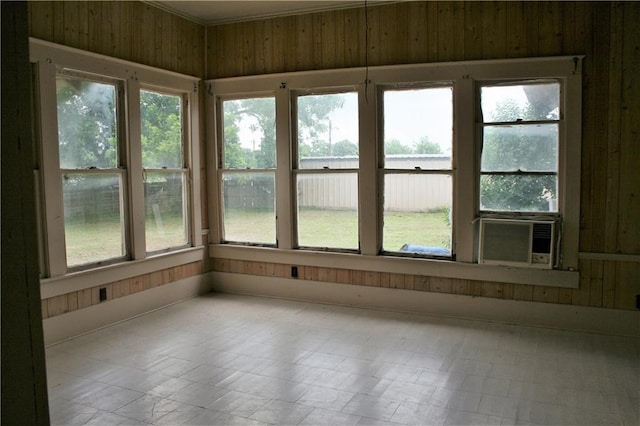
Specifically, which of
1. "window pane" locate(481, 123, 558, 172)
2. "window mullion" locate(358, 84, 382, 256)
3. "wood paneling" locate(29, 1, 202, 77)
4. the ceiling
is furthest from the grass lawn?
the ceiling

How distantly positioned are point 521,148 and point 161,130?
3507 millimetres

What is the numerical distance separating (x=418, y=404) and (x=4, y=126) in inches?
110

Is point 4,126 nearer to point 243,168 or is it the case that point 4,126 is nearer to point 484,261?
point 484,261

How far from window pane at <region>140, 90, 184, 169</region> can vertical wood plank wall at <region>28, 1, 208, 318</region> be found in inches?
13.0

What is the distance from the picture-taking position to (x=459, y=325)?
462cm

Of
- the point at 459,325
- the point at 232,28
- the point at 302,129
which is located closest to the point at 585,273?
the point at 459,325

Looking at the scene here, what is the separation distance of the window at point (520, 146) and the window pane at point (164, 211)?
10.2ft

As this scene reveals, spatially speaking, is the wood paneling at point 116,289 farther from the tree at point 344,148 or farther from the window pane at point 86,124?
the tree at point 344,148

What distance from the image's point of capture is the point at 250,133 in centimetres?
573

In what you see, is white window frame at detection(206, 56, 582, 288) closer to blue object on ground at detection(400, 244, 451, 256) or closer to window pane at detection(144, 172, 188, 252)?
blue object on ground at detection(400, 244, 451, 256)

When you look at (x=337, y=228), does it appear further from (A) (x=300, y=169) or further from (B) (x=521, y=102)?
(B) (x=521, y=102)

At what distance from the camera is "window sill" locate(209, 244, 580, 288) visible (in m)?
4.50

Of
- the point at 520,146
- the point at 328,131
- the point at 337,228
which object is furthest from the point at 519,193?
the point at 328,131

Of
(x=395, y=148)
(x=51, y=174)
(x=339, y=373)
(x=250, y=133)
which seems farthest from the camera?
(x=250, y=133)
